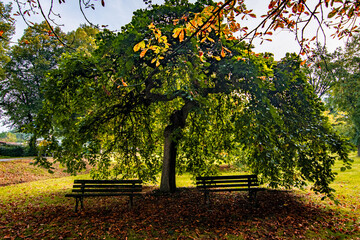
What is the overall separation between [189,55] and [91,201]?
6511 mm

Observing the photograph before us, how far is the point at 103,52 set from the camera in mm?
5570

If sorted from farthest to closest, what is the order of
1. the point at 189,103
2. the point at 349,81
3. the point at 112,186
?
the point at 349,81 < the point at 189,103 < the point at 112,186

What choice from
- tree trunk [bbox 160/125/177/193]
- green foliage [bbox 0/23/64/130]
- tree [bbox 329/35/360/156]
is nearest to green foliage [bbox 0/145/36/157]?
green foliage [bbox 0/23/64/130]

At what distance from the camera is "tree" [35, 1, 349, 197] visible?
15.4 ft

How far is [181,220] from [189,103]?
13.0ft

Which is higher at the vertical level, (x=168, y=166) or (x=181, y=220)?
(x=168, y=166)

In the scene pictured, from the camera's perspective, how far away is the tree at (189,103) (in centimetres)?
470

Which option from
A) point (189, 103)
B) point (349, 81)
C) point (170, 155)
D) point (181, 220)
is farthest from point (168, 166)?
point (349, 81)

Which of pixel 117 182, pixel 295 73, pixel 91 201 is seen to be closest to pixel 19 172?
pixel 91 201

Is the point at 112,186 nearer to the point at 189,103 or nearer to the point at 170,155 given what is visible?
the point at 170,155

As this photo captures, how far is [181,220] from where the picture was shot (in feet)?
17.3

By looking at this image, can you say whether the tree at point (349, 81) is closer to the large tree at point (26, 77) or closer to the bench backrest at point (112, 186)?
the bench backrest at point (112, 186)

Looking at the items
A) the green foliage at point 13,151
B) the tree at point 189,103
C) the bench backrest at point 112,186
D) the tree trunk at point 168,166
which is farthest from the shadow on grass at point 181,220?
the green foliage at point 13,151

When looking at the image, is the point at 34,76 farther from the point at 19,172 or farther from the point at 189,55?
the point at 189,55
